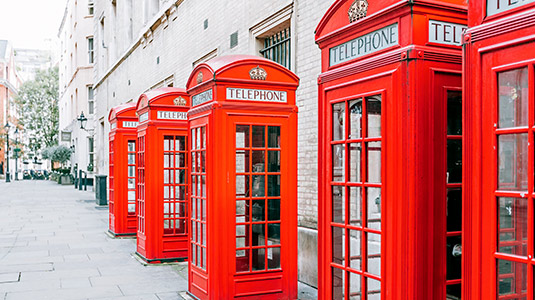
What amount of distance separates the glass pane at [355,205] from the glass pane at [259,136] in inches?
92.0

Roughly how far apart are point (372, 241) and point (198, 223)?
123 inches

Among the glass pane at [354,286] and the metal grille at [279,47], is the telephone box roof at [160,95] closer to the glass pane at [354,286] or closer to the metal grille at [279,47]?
the metal grille at [279,47]

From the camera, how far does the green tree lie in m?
61.1

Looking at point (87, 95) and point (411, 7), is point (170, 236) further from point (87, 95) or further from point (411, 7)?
point (87, 95)

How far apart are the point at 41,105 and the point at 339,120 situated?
63594mm

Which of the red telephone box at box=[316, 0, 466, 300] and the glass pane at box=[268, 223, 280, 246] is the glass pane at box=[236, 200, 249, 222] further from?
the red telephone box at box=[316, 0, 466, 300]

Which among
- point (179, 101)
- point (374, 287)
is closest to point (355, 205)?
point (374, 287)


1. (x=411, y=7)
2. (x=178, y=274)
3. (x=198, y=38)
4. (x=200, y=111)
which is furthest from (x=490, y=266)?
(x=198, y=38)

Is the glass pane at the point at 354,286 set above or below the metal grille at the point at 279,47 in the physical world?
below

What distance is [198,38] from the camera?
13.1 m

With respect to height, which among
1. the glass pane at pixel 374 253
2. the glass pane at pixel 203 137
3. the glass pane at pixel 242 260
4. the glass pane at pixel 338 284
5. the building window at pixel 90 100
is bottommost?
the glass pane at pixel 242 260

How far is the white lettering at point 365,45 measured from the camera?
334 cm

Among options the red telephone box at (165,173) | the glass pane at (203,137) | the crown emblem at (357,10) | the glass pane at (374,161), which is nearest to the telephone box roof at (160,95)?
the red telephone box at (165,173)

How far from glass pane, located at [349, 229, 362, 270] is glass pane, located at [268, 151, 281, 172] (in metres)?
2.36
